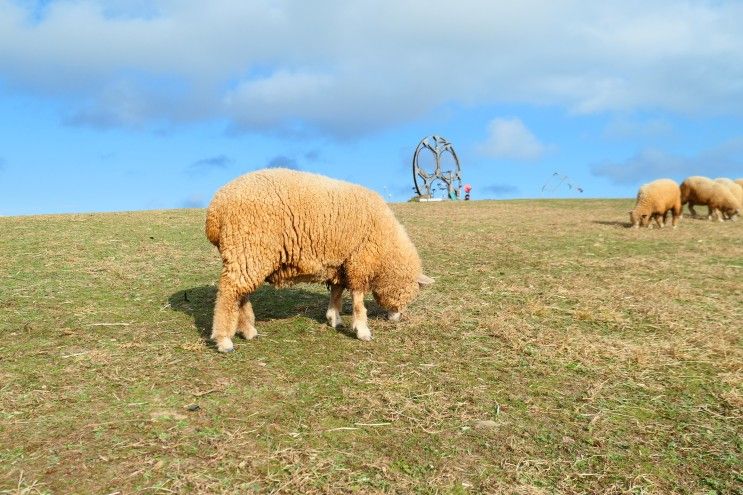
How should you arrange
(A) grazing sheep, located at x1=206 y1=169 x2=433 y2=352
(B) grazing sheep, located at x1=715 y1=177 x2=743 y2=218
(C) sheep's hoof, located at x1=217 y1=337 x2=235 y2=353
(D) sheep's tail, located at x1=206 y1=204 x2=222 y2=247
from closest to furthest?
(C) sheep's hoof, located at x1=217 y1=337 x2=235 y2=353 → (A) grazing sheep, located at x1=206 y1=169 x2=433 y2=352 → (D) sheep's tail, located at x1=206 y1=204 x2=222 y2=247 → (B) grazing sheep, located at x1=715 y1=177 x2=743 y2=218

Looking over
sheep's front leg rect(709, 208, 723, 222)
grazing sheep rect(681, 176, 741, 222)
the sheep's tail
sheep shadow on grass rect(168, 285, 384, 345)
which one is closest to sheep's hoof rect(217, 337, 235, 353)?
sheep shadow on grass rect(168, 285, 384, 345)

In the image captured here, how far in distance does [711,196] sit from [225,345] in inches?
936

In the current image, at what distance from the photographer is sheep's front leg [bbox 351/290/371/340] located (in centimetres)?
739

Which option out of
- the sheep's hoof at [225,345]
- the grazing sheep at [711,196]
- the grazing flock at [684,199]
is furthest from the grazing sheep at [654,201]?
the sheep's hoof at [225,345]

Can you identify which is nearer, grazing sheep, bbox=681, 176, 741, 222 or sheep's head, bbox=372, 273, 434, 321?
sheep's head, bbox=372, 273, 434, 321

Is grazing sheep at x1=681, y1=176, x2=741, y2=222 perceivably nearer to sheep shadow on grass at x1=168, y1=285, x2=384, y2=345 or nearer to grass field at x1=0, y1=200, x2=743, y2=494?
grass field at x1=0, y1=200, x2=743, y2=494

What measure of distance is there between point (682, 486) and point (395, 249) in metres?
4.42

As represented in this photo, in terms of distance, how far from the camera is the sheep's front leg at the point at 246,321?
7258 mm

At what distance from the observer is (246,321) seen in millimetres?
7285

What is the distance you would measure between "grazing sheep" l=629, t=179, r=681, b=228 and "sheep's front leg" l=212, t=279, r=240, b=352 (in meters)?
17.9

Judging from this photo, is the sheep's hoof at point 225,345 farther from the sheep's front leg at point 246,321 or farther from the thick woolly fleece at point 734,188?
the thick woolly fleece at point 734,188

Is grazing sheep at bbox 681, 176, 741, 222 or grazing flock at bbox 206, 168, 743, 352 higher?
grazing sheep at bbox 681, 176, 741, 222

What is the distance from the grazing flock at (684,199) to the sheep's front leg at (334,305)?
1622 centimetres

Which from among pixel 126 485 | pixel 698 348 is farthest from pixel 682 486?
pixel 126 485
